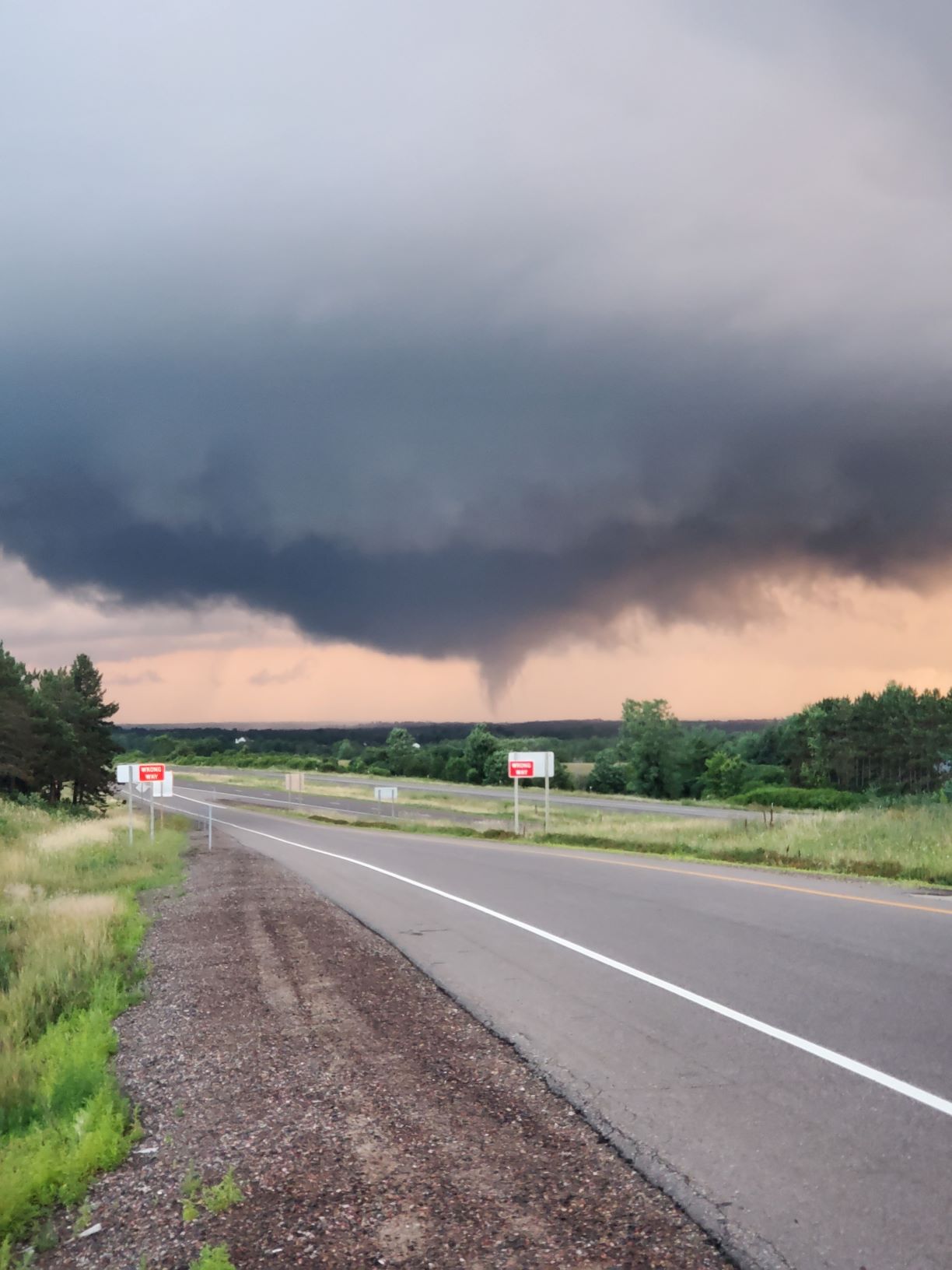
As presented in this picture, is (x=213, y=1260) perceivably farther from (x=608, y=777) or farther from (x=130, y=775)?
(x=608, y=777)

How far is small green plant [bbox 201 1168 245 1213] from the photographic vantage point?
4926 millimetres

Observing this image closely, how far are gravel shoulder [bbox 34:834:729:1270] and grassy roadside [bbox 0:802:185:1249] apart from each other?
24cm

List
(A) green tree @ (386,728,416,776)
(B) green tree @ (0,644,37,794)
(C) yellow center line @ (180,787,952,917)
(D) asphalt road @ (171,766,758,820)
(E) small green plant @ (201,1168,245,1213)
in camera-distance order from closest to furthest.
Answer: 1. (E) small green plant @ (201,1168,245,1213)
2. (C) yellow center line @ (180,787,952,917)
3. (B) green tree @ (0,644,37,794)
4. (D) asphalt road @ (171,766,758,820)
5. (A) green tree @ (386,728,416,776)

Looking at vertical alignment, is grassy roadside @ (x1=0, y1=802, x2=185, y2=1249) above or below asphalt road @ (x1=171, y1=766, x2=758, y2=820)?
above

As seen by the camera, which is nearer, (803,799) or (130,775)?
(130,775)

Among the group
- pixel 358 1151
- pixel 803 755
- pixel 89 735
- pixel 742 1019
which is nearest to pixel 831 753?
pixel 803 755

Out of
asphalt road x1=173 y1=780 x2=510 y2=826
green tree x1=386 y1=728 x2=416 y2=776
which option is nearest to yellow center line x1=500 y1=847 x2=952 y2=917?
asphalt road x1=173 y1=780 x2=510 y2=826

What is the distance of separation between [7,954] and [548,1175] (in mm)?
11621

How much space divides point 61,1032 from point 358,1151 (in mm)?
4872

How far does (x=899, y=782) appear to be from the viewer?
104 meters

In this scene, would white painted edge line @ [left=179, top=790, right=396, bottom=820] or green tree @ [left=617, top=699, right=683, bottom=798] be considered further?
green tree @ [left=617, top=699, right=683, bottom=798]

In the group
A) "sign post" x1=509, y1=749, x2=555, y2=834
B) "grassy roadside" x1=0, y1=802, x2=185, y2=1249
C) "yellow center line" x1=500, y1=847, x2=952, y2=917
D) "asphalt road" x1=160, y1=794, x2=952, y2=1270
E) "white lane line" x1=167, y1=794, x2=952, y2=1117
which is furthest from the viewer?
"sign post" x1=509, y1=749, x2=555, y2=834

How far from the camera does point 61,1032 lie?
9.25m

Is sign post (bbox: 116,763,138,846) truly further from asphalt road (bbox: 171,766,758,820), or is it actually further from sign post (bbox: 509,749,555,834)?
asphalt road (bbox: 171,766,758,820)
